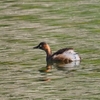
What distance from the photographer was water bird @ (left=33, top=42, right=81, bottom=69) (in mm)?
23031

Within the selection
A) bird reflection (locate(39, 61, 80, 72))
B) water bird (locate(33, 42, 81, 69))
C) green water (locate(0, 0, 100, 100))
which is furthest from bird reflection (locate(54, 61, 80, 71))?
green water (locate(0, 0, 100, 100))

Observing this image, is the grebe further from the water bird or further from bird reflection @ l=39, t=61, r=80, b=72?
bird reflection @ l=39, t=61, r=80, b=72

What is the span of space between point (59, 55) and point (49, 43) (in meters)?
2.17

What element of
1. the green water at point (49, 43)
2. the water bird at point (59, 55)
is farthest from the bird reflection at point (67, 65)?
the green water at point (49, 43)

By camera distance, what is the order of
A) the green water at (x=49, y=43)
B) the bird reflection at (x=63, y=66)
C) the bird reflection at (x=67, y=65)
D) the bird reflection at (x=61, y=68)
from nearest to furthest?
the green water at (x=49, y=43) < the bird reflection at (x=61, y=68) < the bird reflection at (x=63, y=66) < the bird reflection at (x=67, y=65)

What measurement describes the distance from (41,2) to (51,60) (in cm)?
1058

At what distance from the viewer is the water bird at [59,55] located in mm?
23031

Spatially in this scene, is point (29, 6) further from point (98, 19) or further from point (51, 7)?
point (98, 19)

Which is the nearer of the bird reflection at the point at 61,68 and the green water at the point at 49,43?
the green water at the point at 49,43

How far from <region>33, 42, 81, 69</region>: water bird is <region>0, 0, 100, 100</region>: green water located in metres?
0.21

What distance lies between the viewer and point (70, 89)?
18.8 m

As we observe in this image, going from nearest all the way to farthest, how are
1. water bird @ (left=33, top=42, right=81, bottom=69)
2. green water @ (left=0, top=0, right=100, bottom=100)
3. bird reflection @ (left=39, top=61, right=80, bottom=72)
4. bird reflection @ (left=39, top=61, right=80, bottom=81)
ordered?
green water @ (left=0, top=0, right=100, bottom=100) → bird reflection @ (left=39, top=61, right=80, bottom=81) → bird reflection @ (left=39, top=61, right=80, bottom=72) → water bird @ (left=33, top=42, right=81, bottom=69)

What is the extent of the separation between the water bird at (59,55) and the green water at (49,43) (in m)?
0.21

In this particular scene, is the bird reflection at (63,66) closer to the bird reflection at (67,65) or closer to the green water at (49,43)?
the bird reflection at (67,65)
